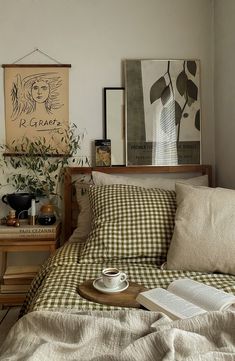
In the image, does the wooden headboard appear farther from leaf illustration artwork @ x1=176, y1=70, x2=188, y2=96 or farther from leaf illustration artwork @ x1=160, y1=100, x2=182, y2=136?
leaf illustration artwork @ x1=176, y1=70, x2=188, y2=96

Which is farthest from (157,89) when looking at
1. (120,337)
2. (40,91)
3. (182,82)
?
(120,337)

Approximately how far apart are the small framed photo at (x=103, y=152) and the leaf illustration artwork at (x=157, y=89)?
17.6 inches

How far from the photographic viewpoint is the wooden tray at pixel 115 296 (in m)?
1.17

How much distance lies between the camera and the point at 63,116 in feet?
7.66

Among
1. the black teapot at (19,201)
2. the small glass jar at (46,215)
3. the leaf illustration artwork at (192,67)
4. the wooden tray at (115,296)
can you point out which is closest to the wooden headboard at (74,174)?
the small glass jar at (46,215)

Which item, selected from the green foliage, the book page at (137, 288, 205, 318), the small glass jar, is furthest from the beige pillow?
the green foliage

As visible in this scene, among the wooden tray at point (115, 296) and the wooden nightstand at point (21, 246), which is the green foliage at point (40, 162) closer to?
the wooden nightstand at point (21, 246)

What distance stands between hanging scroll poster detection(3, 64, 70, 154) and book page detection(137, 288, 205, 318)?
1415mm

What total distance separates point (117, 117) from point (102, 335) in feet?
5.60

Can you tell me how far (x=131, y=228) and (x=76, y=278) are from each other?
381mm

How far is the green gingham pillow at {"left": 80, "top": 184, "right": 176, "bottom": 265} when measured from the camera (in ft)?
5.28

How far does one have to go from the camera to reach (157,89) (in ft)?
7.66

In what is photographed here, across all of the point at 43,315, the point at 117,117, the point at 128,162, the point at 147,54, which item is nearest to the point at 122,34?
the point at 147,54

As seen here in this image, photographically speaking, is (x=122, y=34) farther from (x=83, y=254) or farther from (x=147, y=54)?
(x=83, y=254)
